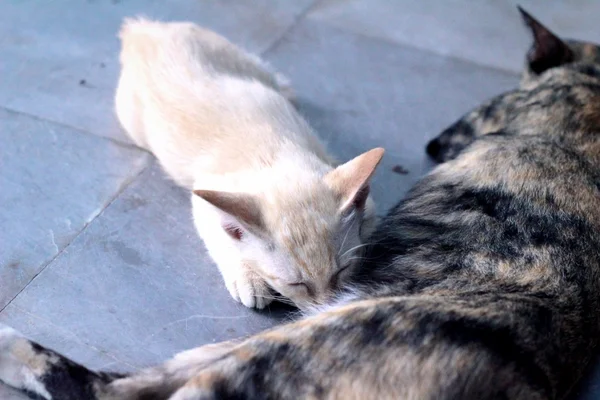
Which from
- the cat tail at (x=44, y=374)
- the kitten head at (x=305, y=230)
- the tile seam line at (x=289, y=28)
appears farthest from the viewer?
the tile seam line at (x=289, y=28)

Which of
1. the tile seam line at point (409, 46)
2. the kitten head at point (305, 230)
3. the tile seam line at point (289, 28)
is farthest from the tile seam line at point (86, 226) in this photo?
the tile seam line at point (409, 46)

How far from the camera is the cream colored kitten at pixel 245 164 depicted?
6.82 feet

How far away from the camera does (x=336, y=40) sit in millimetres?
3975

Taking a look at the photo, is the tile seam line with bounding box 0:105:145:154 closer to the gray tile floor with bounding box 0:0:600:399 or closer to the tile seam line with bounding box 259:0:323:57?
the gray tile floor with bounding box 0:0:600:399

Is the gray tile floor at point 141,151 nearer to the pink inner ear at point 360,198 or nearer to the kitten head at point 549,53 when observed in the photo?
the pink inner ear at point 360,198

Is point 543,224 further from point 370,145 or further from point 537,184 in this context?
point 370,145

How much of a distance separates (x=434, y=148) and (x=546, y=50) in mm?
618

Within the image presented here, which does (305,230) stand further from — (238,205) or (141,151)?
(141,151)

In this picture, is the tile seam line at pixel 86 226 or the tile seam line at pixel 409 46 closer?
the tile seam line at pixel 86 226

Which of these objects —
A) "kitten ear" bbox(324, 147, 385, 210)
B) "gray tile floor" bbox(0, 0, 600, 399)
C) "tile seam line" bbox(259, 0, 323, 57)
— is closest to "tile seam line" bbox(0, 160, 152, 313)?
"gray tile floor" bbox(0, 0, 600, 399)

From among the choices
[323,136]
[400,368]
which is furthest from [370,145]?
[400,368]

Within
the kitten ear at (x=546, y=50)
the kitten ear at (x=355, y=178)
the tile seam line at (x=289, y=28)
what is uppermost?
the kitten ear at (x=546, y=50)

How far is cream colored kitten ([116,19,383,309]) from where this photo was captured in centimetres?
208

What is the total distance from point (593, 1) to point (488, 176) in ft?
9.77
